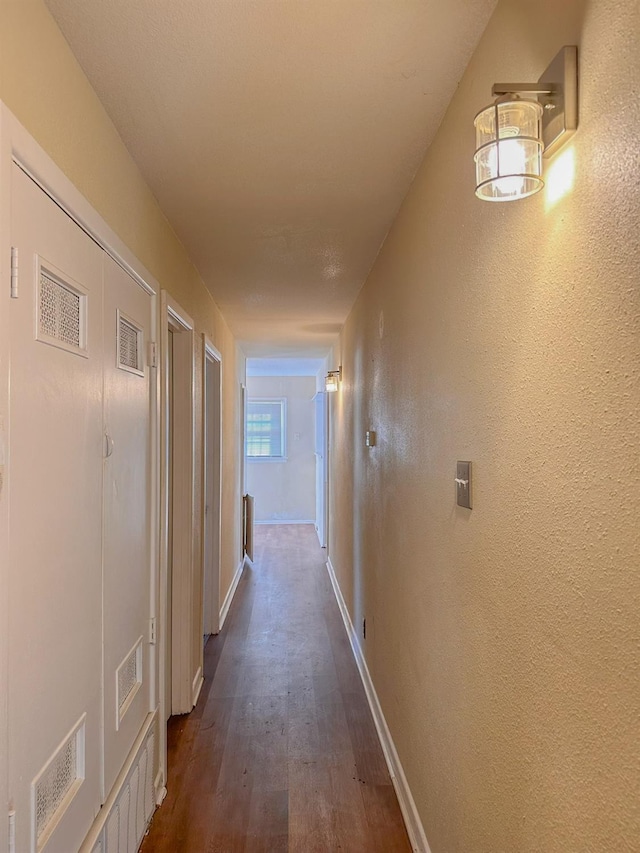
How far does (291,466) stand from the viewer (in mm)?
8641

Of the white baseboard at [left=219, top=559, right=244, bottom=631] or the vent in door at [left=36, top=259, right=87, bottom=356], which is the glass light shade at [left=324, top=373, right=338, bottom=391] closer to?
the white baseboard at [left=219, top=559, right=244, bottom=631]

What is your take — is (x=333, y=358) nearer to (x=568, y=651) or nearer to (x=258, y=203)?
(x=258, y=203)

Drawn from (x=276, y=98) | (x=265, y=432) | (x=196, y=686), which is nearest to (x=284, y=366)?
(x=265, y=432)

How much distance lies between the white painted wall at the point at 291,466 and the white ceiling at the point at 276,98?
6.24 meters

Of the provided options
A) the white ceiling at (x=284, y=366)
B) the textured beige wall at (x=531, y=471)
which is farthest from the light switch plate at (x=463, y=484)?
the white ceiling at (x=284, y=366)

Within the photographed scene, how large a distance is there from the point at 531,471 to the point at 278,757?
2.06 meters

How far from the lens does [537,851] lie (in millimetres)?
920

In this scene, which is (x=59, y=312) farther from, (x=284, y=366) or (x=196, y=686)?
(x=284, y=366)

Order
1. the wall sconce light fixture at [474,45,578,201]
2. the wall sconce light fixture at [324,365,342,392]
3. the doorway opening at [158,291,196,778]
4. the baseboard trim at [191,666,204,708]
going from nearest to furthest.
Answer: the wall sconce light fixture at [474,45,578,201]
the doorway opening at [158,291,196,778]
the baseboard trim at [191,666,204,708]
the wall sconce light fixture at [324,365,342,392]

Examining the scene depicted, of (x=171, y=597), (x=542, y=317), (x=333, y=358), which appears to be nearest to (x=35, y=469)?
(x=542, y=317)

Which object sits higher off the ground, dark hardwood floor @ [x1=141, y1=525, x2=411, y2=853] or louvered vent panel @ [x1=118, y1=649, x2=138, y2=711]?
louvered vent panel @ [x1=118, y1=649, x2=138, y2=711]

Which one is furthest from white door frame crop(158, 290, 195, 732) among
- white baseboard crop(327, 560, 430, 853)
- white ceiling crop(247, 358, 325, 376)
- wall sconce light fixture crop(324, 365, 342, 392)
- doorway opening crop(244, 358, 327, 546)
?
doorway opening crop(244, 358, 327, 546)

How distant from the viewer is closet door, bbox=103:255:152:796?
1.47m

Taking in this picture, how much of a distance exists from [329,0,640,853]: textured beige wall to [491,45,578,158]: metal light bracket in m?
0.02
